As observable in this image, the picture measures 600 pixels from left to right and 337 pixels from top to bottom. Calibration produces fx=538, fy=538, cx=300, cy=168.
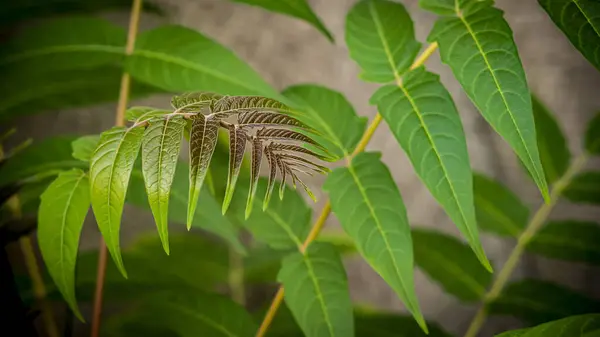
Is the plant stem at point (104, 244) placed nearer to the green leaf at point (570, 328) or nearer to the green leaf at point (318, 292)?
the green leaf at point (318, 292)

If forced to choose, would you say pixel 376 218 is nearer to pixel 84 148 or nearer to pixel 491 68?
pixel 491 68

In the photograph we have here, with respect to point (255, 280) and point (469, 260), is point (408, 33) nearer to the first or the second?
point (469, 260)

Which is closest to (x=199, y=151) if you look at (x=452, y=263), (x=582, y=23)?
(x=582, y=23)

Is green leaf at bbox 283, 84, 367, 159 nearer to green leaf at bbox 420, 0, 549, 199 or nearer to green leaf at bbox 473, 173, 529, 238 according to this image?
green leaf at bbox 420, 0, 549, 199

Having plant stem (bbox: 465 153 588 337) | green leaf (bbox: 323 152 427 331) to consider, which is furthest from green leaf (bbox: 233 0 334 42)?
plant stem (bbox: 465 153 588 337)

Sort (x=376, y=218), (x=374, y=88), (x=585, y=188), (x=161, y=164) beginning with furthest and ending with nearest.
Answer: (x=374, y=88)
(x=585, y=188)
(x=376, y=218)
(x=161, y=164)

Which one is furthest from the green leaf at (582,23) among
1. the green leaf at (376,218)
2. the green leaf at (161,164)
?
the green leaf at (161,164)
